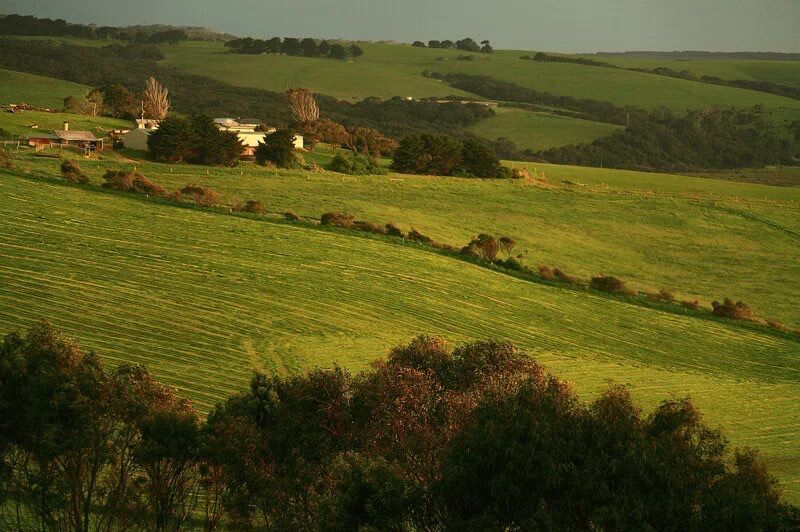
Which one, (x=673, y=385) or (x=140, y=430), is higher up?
(x=140, y=430)

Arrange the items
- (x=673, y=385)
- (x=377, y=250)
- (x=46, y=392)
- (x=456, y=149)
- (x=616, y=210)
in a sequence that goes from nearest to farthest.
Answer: (x=46, y=392) → (x=673, y=385) → (x=377, y=250) → (x=616, y=210) → (x=456, y=149)

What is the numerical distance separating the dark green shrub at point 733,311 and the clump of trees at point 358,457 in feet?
92.6

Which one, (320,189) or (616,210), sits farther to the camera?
(616,210)

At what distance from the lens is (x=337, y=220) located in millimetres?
48250

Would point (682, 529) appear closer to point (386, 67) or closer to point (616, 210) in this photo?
point (616, 210)

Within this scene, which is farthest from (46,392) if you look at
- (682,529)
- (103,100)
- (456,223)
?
(103,100)

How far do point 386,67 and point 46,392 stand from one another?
166 m

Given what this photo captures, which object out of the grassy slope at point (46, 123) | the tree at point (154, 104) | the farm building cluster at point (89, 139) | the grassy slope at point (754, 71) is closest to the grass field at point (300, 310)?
the farm building cluster at point (89, 139)

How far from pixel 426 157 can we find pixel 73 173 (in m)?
30.7

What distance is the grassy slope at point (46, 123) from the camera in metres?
65.6

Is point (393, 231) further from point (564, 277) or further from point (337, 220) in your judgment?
point (564, 277)

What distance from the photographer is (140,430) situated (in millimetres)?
16188

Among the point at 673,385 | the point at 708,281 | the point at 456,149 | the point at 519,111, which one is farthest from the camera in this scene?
the point at 519,111

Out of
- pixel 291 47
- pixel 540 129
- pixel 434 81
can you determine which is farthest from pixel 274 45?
pixel 540 129
